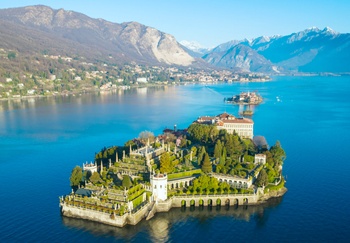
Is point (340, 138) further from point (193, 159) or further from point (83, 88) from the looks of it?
point (83, 88)

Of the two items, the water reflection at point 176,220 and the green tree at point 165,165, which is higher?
the green tree at point 165,165

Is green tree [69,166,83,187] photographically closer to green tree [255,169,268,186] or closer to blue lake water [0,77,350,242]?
blue lake water [0,77,350,242]

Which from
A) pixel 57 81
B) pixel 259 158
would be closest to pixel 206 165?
pixel 259 158

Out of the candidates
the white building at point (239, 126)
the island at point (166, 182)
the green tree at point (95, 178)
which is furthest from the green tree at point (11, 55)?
the green tree at point (95, 178)

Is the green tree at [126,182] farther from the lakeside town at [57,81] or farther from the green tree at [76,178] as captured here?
the lakeside town at [57,81]

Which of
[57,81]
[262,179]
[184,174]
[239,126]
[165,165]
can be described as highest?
[57,81]

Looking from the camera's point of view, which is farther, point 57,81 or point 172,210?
point 57,81

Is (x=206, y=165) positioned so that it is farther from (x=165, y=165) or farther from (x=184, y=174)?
(x=165, y=165)
